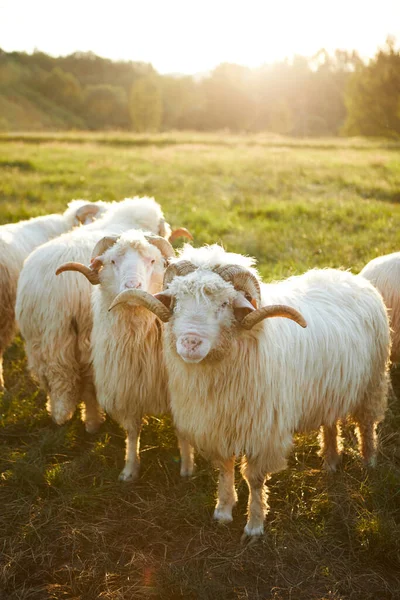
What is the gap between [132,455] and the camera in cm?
434

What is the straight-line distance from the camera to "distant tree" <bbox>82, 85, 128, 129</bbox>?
184ft

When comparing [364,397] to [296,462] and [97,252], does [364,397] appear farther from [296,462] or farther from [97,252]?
[97,252]

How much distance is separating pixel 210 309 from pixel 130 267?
106cm

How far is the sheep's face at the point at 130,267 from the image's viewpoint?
3838 mm

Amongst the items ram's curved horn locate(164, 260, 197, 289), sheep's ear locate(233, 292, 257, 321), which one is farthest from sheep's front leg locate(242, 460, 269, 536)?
ram's curved horn locate(164, 260, 197, 289)

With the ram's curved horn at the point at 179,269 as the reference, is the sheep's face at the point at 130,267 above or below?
below

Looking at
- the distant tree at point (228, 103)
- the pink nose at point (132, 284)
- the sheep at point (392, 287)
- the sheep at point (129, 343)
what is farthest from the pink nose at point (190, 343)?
the distant tree at point (228, 103)

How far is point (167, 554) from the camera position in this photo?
351 centimetres

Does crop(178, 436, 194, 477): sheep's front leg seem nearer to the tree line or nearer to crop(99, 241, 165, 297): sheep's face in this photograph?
crop(99, 241, 165, 297): sheep's face

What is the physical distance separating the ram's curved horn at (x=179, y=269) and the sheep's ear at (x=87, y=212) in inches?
128

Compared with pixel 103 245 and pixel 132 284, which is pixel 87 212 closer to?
pixel 103 245

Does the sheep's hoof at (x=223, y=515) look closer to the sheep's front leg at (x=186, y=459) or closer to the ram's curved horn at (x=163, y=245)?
the sheep's front leg at (x=186, y=459)

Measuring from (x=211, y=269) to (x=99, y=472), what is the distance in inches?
84.2

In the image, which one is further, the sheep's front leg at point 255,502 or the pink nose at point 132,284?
the pink nose at point 132,284
